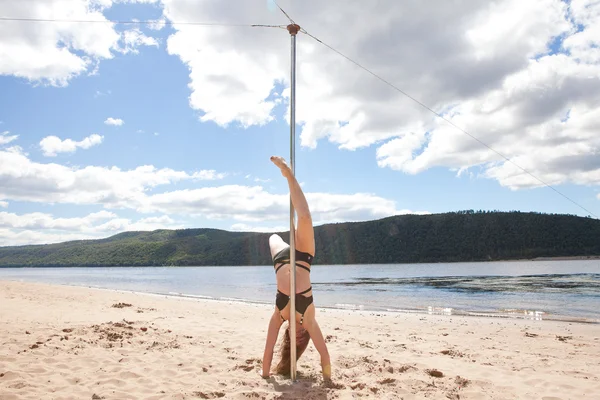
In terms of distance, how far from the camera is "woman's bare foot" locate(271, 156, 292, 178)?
180 inches

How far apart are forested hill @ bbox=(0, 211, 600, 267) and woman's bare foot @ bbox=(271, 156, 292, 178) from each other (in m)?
102

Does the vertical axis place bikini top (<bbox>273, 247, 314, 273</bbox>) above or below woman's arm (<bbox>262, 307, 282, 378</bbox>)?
above

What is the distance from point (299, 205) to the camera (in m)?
4.50

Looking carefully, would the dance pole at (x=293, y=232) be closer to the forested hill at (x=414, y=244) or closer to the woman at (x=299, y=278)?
the woman at (x=299, y=278)

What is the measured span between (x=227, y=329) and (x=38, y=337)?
3946 mm

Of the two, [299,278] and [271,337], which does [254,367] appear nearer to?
[271,337]

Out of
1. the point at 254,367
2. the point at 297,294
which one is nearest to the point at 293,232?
the point at 297,294

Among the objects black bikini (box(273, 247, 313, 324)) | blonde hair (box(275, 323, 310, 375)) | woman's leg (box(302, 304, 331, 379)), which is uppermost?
black bikini (box(273, 247, 313, 324))

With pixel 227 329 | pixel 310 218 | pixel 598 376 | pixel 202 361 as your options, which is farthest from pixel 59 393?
pixel 598 376

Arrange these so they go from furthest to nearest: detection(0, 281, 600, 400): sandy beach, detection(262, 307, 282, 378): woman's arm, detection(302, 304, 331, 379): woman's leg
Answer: detection(262, 307, 282, 378): woman's arm < detection(302, 304, 331, 379): woman's leg < detection(0, 281, 600, 400): sandy beach

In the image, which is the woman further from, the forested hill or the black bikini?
the forested hill

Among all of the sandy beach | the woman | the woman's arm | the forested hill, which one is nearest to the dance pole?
the woman

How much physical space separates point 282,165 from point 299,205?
0.48 m

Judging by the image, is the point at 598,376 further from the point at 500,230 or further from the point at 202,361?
the point at 500,230
